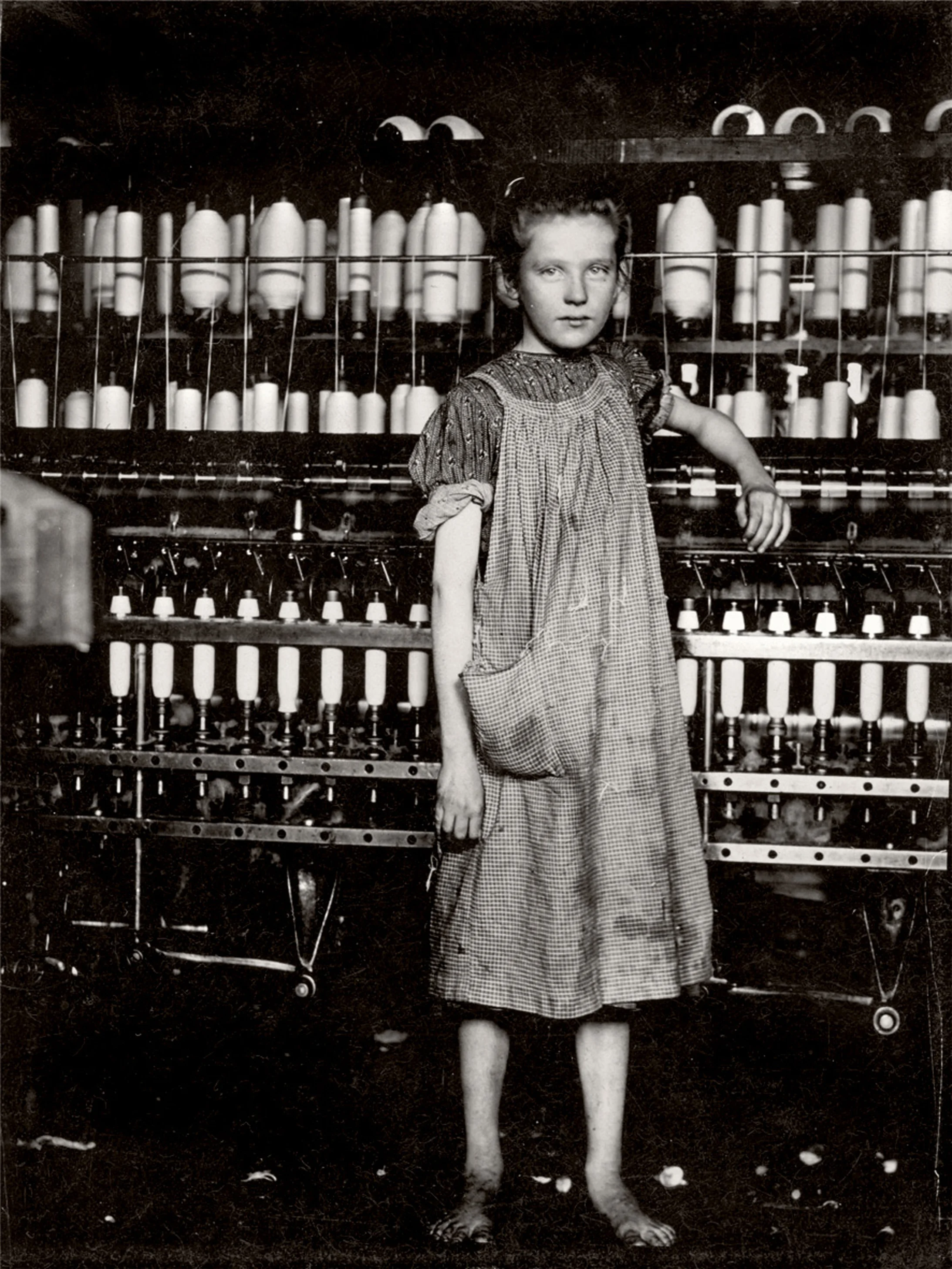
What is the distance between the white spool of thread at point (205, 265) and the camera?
2.75m

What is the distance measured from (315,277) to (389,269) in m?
0.19

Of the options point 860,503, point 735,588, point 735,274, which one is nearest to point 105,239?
point 735,274

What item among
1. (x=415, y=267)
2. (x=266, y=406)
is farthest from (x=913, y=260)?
(x=266, y=406)

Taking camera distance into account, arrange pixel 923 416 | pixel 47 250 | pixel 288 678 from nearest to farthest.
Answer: pixel 288 678
pixel 923 416
pixel 47 250

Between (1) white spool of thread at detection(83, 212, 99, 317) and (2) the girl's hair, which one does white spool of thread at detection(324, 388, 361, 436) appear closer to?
(1) white spool of thread at detection(83, 212, 99, 317)

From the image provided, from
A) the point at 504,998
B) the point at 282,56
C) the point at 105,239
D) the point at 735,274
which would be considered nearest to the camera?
the point at 504,998

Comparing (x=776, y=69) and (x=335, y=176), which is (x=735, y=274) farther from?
(x=335, y=176)

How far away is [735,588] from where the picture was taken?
2.86 m

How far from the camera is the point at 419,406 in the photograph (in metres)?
2.70

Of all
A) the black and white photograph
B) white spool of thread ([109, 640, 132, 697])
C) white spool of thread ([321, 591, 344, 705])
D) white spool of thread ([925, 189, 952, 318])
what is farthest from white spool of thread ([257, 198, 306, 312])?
white spool of thread ([925, 189, 952, 318])

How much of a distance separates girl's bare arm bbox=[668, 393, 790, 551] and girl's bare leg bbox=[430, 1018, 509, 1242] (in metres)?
0.74

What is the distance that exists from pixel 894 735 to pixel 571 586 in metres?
1.76

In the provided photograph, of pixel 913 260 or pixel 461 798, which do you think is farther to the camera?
pixel 913 260

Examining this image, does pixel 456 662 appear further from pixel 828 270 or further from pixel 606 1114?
pixel 828 270
